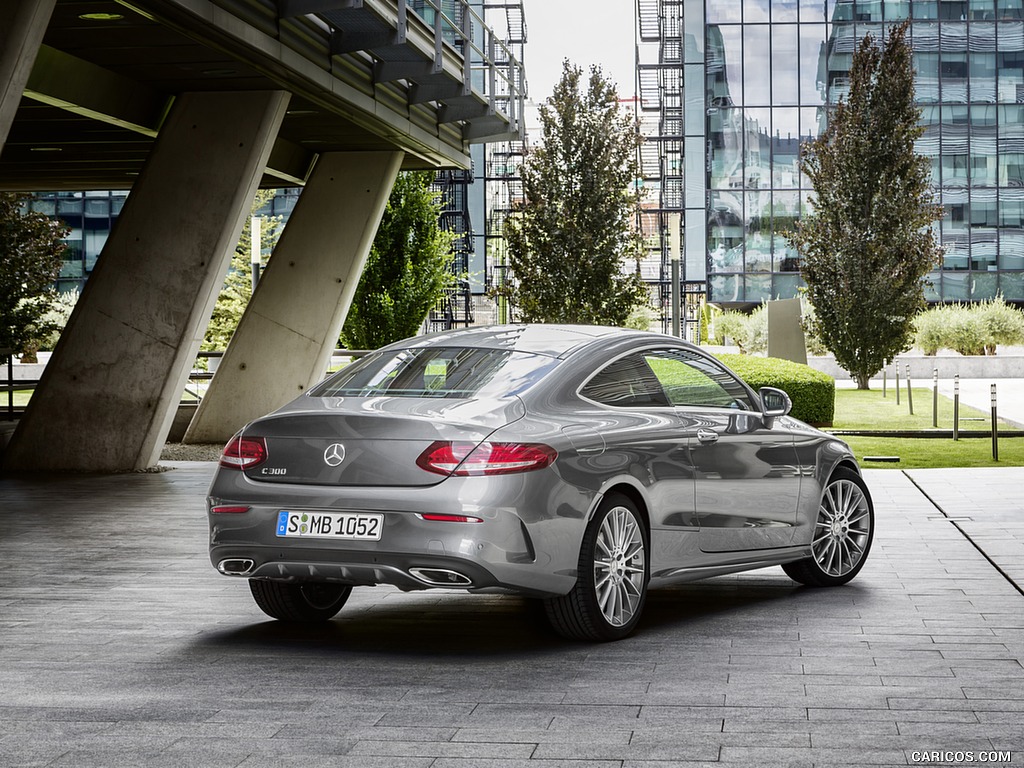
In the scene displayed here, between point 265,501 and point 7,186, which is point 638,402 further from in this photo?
point 7,186

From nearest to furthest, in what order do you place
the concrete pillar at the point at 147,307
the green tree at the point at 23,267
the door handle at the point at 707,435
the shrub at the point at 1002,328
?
the door handle at the point at 707,435
the concrete pillar at the point at 147,307
the green tree at the point at 23,267
the shrub at the point at 1002,328

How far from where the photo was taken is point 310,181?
2369cm

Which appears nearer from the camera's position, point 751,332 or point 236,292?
point 751,332

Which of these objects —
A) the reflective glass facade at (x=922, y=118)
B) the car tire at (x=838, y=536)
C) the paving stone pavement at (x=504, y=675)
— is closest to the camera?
the paving stone pavement at (x=504, y=675)

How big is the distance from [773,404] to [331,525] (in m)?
2.92

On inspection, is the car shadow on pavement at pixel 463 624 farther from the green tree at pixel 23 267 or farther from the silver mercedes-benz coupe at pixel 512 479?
the green tree at pixel 23 267

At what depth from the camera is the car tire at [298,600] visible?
7.32m

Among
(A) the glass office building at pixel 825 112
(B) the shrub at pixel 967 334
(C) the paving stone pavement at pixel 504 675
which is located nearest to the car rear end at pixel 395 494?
(C) the paving stone pavement at pixel 504 675

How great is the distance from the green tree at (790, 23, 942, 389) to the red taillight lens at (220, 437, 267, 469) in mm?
30454


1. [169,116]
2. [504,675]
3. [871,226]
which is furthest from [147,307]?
[871,226]

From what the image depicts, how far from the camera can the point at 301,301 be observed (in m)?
22.9

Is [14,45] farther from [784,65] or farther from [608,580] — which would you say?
[784,65]

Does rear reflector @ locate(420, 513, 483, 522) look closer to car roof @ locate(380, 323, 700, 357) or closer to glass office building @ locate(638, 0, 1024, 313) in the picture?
car roof @ locate(380, 323, 700, 357)

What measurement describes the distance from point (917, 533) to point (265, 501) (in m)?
6.29
